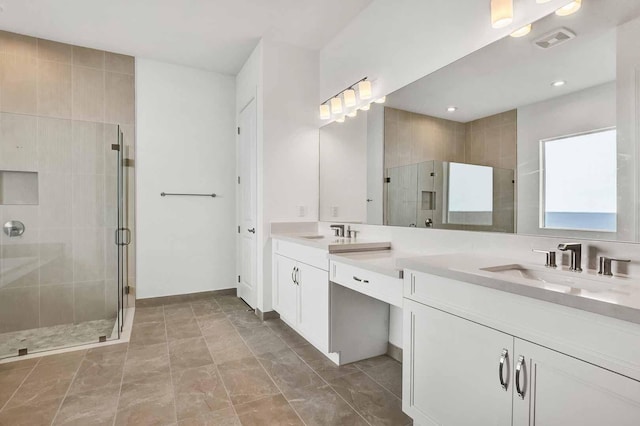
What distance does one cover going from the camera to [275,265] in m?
3.05

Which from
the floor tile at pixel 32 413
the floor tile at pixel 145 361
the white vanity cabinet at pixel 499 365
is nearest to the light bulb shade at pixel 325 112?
the white vanity cabinet at pixel 499 365

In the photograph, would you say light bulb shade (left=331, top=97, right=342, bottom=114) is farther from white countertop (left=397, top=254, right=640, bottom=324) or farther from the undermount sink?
the undermount sink

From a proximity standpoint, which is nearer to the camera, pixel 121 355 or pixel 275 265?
pixel 121 355

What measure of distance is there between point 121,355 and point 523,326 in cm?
260

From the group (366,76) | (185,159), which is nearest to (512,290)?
(366,76)

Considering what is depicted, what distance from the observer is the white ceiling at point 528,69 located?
1.30m

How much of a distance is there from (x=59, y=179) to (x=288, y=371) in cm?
264

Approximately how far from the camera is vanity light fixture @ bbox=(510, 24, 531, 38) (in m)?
1.52

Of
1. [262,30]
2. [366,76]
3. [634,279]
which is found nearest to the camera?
[634,279]

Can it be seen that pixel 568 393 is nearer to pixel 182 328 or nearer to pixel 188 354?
pixel 188 354

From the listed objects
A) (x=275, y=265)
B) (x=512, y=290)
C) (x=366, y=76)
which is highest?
(x=366, y=76)

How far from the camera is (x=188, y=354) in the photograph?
2.45m

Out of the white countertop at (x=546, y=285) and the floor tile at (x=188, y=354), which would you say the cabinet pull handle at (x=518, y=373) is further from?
the floor tile at (x=188, y=354)

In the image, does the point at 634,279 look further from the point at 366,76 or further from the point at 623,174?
the point at 366,76
